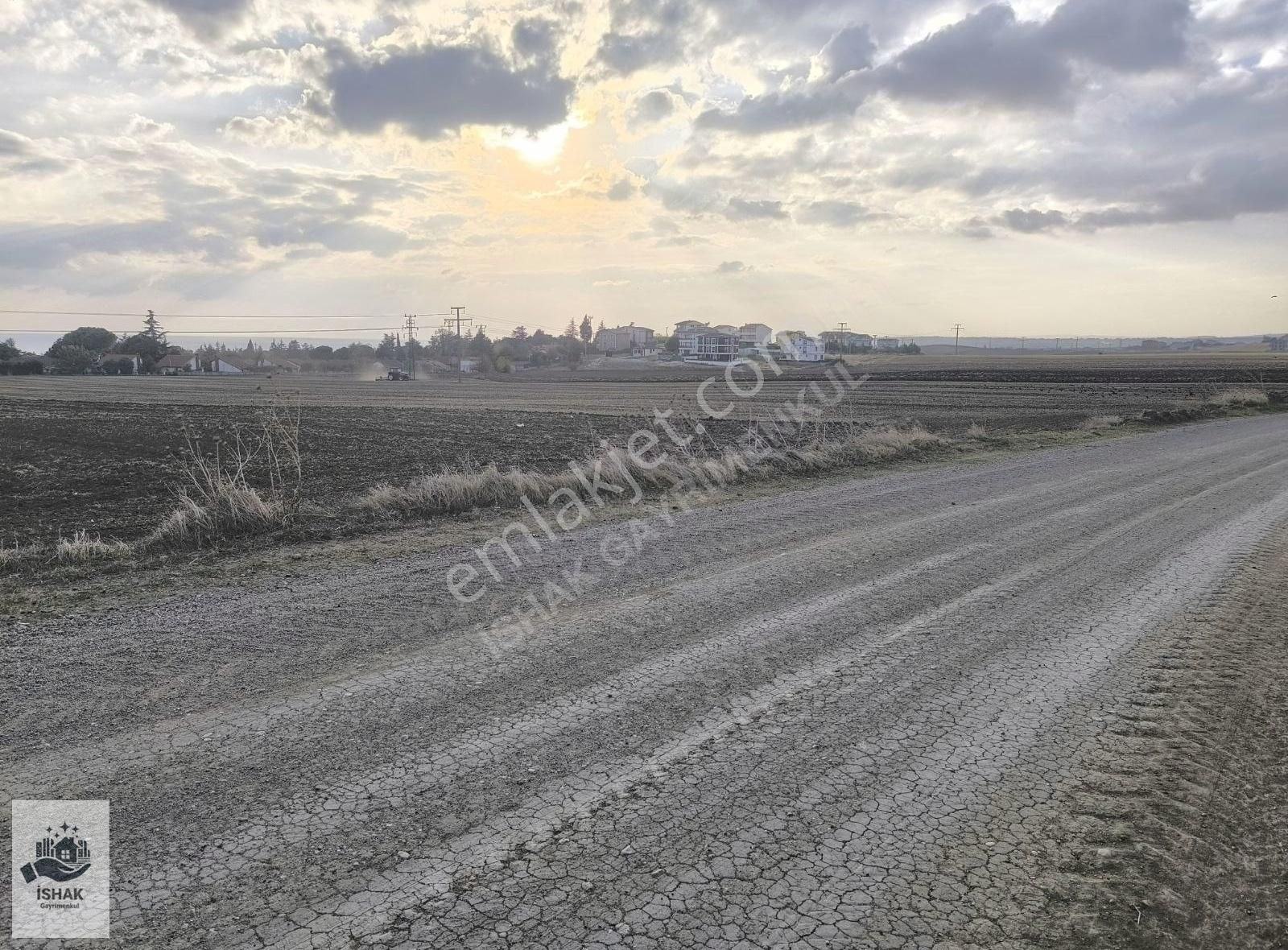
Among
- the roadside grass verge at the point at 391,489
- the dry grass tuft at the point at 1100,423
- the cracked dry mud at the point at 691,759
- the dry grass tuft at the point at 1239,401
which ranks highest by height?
the dry grass tuft at the point at 1239,401

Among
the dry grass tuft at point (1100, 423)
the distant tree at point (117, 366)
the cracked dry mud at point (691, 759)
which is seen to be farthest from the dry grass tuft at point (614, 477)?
the distant tree at point (117, 366)

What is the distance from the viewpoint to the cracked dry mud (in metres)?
2.78

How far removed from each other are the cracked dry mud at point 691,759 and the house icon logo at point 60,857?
0.41 feet

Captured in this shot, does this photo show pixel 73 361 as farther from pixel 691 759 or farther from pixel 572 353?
pixel 691 759

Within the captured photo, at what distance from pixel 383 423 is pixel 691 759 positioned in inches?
1234

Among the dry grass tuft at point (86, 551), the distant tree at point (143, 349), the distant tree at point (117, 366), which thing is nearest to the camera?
the dry grass tuft at point (86, 551)

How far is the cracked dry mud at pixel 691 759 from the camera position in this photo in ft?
9.12

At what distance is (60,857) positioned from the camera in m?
3.03

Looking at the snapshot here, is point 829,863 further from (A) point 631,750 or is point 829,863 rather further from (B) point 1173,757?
(B) point 1173,757

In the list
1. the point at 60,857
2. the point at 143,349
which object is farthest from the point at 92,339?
the point at 60,857

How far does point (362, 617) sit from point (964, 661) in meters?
4.31

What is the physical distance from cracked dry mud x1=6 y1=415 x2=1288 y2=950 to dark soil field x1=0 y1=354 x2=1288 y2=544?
656 centimetres

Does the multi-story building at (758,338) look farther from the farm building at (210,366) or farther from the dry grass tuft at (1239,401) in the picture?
the farm building at (210,366)

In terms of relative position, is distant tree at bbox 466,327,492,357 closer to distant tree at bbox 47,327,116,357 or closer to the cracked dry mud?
distant tree at bbox 47,327,116,357
